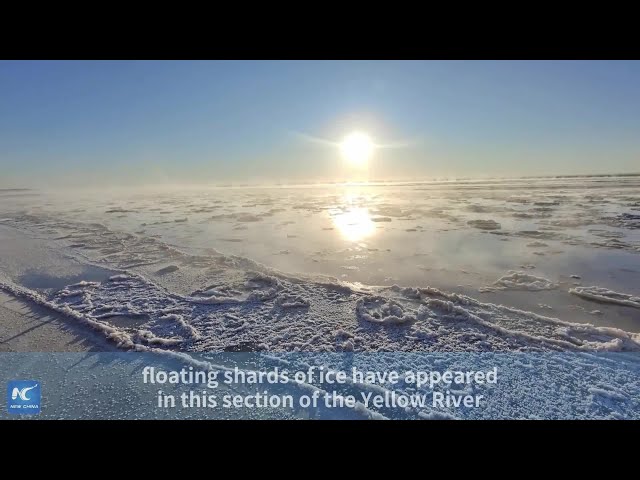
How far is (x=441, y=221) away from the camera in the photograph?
967cm

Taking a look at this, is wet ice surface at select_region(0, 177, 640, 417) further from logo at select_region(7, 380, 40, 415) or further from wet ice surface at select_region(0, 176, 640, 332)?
logo at select_region(7, 380, 40, 415)

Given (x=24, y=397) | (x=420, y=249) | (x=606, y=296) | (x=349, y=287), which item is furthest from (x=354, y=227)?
(x=24, y=397)

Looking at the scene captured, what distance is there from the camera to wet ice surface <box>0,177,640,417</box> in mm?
3244

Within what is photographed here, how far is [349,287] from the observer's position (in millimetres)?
4496

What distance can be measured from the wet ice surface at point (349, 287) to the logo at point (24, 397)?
72cm

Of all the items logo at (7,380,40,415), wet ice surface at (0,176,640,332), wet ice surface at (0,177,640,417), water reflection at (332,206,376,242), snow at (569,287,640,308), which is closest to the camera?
logo at (7,380,40,415)

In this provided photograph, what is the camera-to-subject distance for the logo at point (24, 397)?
2.36m

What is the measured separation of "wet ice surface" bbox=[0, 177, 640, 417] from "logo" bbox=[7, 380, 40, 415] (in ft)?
2.35

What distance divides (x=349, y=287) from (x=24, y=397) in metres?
3.55

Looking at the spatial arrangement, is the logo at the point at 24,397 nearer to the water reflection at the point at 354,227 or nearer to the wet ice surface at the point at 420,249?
the wet ice surface at the point at 420,249

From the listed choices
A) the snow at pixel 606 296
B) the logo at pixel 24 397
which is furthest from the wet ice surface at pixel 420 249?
the logo at pixel 24 397

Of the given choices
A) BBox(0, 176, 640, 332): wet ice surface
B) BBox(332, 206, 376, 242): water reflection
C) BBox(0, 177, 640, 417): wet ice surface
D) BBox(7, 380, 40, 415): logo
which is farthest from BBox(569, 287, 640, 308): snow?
BBox(7, 380, 40, 415): logo
